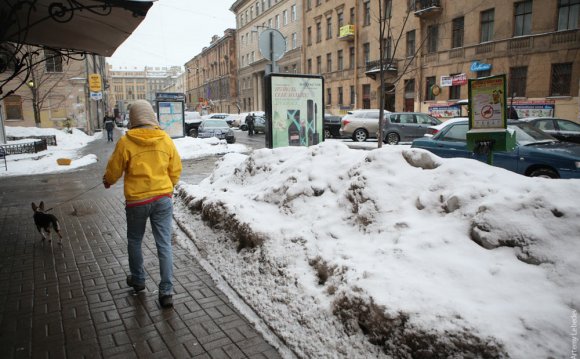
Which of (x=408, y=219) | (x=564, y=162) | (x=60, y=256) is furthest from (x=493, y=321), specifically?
(x=564, y=162)

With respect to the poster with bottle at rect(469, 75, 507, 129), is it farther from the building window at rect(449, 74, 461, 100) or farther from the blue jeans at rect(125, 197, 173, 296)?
the building window at rect(449, 74, 461, 100)

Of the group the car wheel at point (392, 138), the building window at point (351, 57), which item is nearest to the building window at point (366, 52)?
the building window at point (351, 57)

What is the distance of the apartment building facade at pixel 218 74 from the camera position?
252ft

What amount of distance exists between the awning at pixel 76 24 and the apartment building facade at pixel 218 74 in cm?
5783

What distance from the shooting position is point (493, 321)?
2.53 metres

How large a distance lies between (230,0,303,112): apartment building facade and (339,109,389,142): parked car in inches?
1209

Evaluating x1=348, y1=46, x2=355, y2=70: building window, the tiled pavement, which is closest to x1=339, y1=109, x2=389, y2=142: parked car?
the tiled pavement

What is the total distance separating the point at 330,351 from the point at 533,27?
2749 centimetres

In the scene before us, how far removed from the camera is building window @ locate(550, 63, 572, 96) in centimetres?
2242

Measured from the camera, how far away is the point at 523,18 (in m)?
24.6

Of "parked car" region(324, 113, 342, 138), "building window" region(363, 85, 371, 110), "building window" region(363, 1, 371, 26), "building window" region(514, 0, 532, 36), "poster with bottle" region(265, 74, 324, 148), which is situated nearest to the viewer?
"poster with bottle" region(265, 74, 324, 148)

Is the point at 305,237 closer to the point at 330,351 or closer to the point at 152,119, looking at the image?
the point at 330,351

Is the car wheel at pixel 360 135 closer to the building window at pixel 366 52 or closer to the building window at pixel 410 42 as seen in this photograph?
the building window at pixel 410 42

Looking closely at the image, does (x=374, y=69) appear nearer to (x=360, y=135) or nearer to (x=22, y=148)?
Answer: (x=360, y=135)
